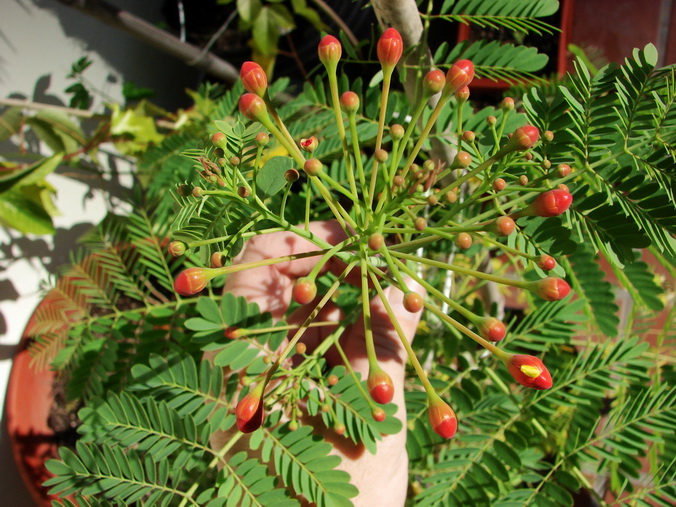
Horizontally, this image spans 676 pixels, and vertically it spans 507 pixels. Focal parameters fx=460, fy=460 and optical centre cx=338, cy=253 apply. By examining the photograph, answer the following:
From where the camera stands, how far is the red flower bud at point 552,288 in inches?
14.8

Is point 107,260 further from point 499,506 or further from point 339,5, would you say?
point 339,5

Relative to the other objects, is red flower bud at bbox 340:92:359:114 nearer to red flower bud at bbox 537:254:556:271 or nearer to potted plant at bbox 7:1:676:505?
potted plant at bbox 7:1:676:505

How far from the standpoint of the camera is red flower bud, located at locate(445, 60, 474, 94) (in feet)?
1.36

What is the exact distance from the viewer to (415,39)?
0.60 meters

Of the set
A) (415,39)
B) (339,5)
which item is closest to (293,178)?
(415,39)

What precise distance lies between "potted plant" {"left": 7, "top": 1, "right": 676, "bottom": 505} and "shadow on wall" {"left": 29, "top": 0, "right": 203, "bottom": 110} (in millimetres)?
812

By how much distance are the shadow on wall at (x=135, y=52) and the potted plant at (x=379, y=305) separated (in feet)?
2.67

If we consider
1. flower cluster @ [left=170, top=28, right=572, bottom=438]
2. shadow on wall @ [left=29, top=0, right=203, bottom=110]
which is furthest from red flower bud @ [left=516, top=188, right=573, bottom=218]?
shadow on wall @ [left=29, top=0, right=203, bottom=110]

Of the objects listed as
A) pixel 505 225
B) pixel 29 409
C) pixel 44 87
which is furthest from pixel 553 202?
pixel 44 87

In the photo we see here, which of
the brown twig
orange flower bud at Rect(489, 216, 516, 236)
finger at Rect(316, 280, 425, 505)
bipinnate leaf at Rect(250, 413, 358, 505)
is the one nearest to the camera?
orange flower bud at Rect(489, 216, 516, 236)

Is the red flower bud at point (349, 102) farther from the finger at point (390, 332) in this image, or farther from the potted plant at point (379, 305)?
the finger at point (390, 332)

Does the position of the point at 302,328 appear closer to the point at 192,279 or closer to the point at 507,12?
the point at 192,279

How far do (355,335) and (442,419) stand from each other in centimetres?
39

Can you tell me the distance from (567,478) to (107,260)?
0.92 m
